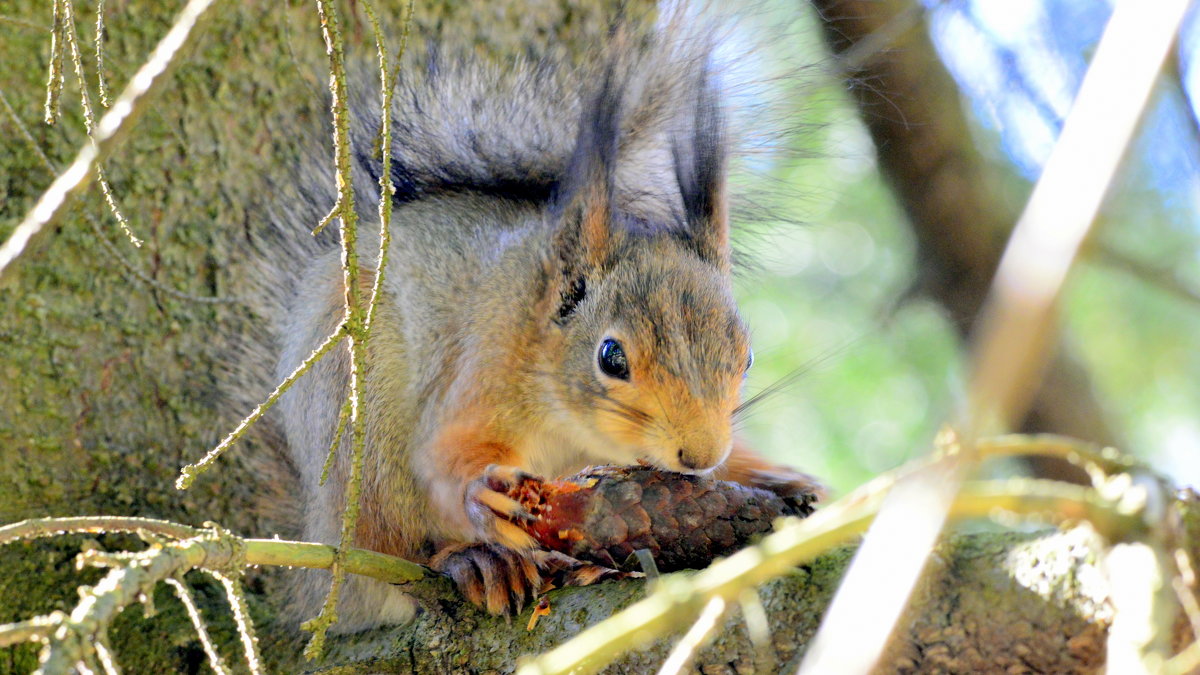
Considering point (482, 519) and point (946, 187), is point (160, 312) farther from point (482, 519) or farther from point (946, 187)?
point (946, 187)

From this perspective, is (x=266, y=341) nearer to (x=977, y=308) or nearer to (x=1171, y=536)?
(x=977, y=308)

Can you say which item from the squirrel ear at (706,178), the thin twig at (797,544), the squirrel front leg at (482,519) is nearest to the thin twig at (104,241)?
the squirrel front leg at (482,519)

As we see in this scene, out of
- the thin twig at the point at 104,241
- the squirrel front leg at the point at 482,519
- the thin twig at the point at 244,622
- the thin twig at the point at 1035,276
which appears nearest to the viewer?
the thin twig at the point at 1035,276

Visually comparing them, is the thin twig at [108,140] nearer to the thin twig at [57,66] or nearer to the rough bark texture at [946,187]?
the thin twig at [57,66]

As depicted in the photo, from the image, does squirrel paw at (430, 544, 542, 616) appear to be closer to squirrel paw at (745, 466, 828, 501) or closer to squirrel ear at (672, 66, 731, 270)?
squirrel paw at (745, 466, 828, 501)

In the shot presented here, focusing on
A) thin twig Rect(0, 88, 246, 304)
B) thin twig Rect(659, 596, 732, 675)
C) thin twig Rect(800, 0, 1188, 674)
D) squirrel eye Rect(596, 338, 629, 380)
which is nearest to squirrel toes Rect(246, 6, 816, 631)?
squirrel eye Rect(596, 338, 629, 380)

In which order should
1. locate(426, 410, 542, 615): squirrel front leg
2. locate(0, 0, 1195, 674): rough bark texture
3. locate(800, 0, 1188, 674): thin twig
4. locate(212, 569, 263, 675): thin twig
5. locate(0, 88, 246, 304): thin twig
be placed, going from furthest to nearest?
1. locate(0, 0, 1195, 674): rough bark texture
2. locate(426, 410, 542, 615): squirrel front leg
3. locate(0, 88, 246, 304): thin twig
4. locate(212, 569, 263, 675): thin twig
5. locate(800, 0, 1188, 674): thin twig

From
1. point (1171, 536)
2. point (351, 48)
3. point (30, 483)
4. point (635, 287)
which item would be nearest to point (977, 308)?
point (635, 287)
